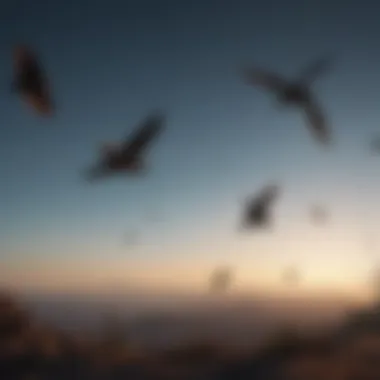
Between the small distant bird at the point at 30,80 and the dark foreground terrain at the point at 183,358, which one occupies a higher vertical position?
the small distant bird at the point at 30,80

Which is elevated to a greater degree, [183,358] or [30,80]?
[30,80]

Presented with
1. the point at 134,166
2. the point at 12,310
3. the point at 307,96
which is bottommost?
the point at 12,310

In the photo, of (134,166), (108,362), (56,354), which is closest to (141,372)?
(108,362)

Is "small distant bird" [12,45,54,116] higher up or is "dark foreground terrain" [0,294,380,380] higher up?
"small distant bird" [12,45,54,116]

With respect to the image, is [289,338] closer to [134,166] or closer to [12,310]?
[134,166]
